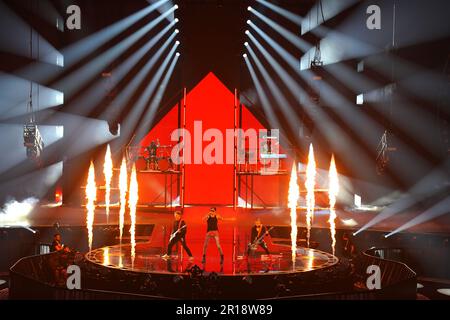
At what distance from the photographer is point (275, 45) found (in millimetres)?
22234

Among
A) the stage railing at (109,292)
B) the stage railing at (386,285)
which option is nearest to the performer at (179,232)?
the stage railing at (109,292)

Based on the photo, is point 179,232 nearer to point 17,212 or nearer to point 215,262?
point 215,262

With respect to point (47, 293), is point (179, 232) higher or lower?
higher

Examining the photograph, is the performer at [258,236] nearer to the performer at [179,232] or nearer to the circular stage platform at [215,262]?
the circular stage platform at [215,262]

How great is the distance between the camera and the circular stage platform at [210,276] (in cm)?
1079

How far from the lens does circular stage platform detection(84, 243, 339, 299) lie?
10789mm

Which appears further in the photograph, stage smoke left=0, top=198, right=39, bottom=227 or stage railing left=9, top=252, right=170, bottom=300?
stage smoke left=0, top=198, right=39, bottom=227

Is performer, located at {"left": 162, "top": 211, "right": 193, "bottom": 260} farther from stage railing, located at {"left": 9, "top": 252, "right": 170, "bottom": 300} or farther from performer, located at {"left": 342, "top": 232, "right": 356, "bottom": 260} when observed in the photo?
performer, located at {"left": 342, "top": 232, "right": 356, "bottom": 260}

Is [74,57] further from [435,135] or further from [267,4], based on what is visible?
[435,135]

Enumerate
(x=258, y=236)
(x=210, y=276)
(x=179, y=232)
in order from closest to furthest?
(x=210, y=276) < (x=179, y=232) < (x=258, y=236)

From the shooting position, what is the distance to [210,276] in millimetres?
10492

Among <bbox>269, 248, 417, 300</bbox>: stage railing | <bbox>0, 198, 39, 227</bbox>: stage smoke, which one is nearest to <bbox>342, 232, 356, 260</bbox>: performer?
<bbox>269, 248, 417, 300</bbox>: stage railing

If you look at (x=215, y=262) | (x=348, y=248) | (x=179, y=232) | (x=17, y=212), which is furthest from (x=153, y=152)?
(x=348, y=248)
